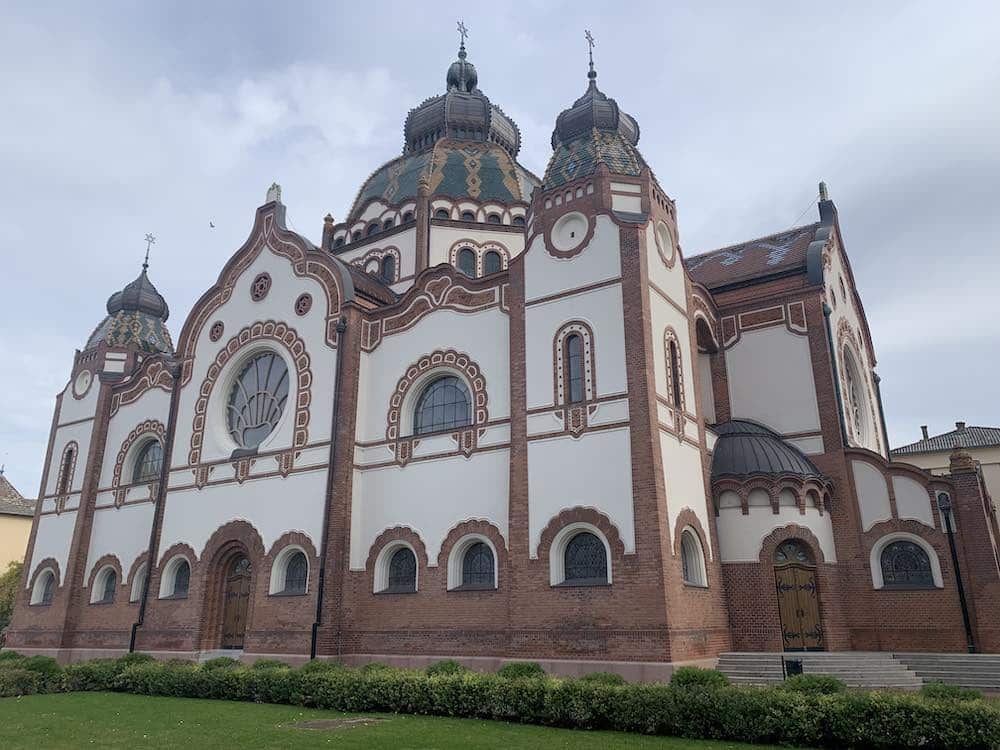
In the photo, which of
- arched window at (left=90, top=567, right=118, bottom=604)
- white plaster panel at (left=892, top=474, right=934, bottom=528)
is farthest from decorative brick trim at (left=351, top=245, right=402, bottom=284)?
white plaster panel at (left=892, top=474, right=934, bottom=528)

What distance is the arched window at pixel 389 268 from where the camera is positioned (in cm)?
3003

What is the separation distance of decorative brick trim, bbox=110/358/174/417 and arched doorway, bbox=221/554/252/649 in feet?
25.6

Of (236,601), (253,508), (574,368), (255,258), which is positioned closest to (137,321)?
(255,258)

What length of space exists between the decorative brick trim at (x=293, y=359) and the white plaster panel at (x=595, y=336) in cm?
757

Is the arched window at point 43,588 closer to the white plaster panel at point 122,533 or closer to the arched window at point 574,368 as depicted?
the white plaster panel at point 122,533

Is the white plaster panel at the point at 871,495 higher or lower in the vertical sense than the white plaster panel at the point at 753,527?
higher

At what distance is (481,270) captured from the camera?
29766 millimetres

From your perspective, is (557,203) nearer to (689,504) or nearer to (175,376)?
(689,504)

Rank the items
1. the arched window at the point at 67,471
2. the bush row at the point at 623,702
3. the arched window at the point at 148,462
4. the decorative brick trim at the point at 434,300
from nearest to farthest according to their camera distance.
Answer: the bush row at the point at 623,702
the decorative brick trim at the point at 434,300
the arched window at the point at 148,462
the arched window at the point at 67,471

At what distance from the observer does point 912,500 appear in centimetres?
2003

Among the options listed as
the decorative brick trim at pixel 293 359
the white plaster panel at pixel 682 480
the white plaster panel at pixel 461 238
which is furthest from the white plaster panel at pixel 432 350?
the white plaster panel at pixel 461 238

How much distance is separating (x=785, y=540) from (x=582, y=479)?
5.52 meters

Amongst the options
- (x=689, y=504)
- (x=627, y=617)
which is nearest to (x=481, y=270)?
(x=689, y=504)

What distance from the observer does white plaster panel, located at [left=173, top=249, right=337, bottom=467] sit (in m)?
23.6
